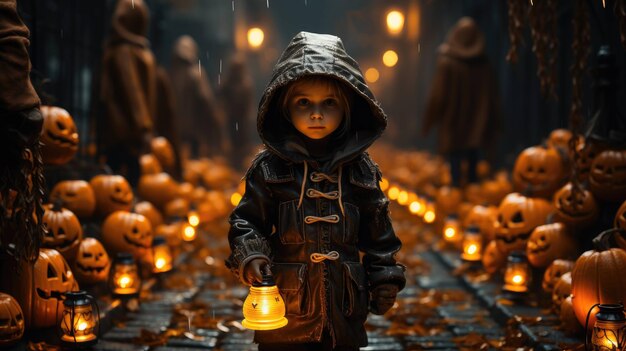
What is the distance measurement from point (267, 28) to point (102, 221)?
130ft

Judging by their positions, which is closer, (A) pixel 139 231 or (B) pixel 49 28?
(A) pixel 139 231

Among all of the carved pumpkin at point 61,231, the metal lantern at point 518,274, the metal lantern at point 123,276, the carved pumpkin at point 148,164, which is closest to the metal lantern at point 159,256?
the metal lantern at point 123,276

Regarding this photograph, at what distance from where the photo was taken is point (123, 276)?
7164mm

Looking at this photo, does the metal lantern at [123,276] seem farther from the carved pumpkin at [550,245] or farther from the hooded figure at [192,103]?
the hooded figure at [192,103]

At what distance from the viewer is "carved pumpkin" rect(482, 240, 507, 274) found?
8.41 metres

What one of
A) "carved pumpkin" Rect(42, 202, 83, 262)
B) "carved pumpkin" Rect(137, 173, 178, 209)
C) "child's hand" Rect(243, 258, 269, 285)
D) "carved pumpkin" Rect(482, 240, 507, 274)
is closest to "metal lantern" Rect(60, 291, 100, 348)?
"carved pumpkin" Rect(42, 202, 83, 262)

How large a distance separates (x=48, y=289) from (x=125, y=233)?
230 centimetres

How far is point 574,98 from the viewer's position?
6.23 metres

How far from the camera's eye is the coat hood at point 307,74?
404 cm

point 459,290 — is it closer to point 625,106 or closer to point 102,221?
point 625,106

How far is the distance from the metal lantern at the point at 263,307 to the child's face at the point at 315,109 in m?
0.83

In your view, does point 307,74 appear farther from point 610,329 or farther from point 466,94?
point 466,94

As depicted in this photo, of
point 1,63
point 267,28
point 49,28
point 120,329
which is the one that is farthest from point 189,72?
point 267,28

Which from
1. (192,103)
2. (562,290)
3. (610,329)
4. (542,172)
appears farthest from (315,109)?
(192,103)
